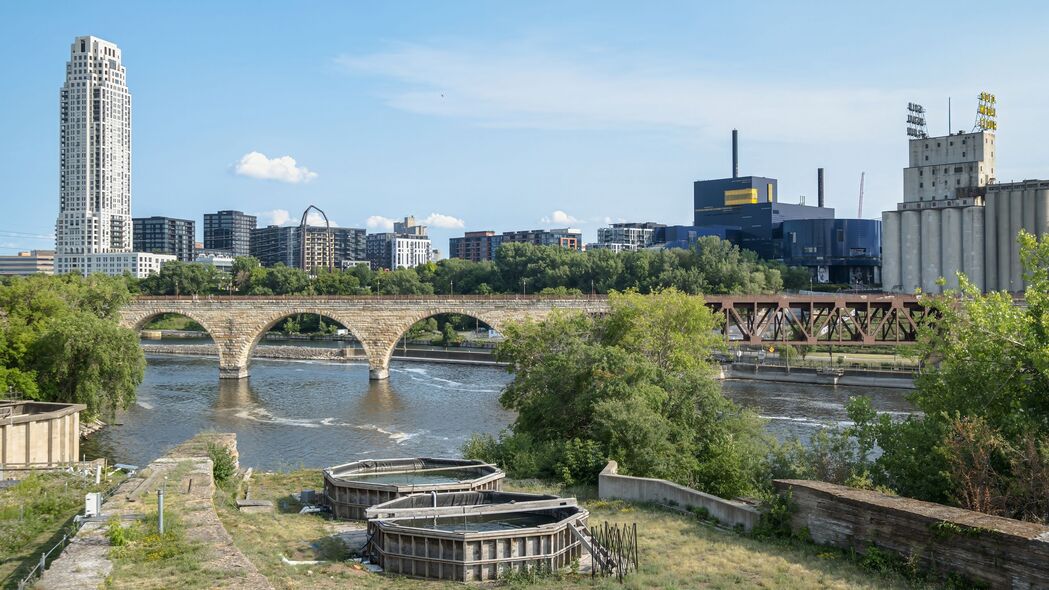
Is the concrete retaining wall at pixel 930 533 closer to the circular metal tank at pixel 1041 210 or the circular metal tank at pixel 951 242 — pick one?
the circular metal tank at pixel 1041 210

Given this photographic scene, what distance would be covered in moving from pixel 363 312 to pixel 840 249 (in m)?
95.3

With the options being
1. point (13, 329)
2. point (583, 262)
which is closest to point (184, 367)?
point (13, 329)

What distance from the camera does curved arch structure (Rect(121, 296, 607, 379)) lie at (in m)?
81.8

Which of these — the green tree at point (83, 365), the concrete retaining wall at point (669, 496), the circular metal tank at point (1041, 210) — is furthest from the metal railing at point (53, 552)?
the circular metal tank at point (1041, 210)

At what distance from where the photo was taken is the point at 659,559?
20109 mm

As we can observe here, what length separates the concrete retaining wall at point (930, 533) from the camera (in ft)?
54.0

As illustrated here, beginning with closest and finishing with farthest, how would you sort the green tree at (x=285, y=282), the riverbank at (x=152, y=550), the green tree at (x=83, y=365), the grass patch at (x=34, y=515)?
1. the riverbank at (x=152, y=550)
2. the grass patch at (x=34, y=515)
3. the green tree at (x=83, y=365)
4. the green tree at (x=285, y=282)

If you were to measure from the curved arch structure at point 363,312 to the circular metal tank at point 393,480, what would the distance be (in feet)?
164

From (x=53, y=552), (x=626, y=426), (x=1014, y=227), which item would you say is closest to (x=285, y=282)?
(x=1014, y=227)

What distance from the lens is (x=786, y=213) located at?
172 metres

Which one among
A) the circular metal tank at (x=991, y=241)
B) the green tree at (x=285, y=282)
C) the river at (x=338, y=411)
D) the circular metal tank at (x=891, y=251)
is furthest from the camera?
the green tree at (x=285, y=282)

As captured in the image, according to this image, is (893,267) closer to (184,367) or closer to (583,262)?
(583,262)

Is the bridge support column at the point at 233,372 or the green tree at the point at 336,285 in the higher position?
the green tree at the point at 336,285

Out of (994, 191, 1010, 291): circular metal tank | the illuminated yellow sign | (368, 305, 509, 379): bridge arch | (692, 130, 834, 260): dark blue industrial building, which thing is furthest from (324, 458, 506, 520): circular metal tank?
the illuminated yellow sign
